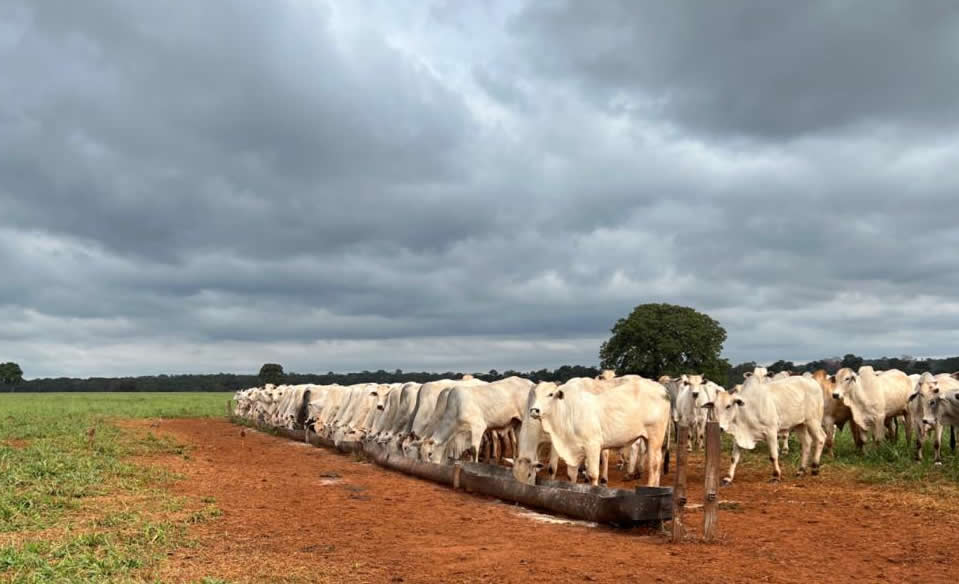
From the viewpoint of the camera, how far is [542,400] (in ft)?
44.6

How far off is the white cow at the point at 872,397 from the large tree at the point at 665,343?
23.2m

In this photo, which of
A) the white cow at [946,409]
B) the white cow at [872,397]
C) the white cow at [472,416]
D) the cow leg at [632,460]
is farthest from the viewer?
the white cow at [872,397]

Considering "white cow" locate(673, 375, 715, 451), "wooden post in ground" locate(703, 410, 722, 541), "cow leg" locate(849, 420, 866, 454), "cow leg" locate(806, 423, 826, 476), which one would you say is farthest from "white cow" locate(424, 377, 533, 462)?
"cow leg" locate(849, 420, 866, 454)

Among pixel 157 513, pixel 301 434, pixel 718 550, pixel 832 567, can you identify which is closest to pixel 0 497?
pixel 157 513

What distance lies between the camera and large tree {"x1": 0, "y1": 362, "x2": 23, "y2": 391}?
110575 mm

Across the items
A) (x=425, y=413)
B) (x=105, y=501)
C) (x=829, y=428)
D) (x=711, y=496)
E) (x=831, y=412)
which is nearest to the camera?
(x=711, y=496)

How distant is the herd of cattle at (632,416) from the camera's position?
13609 millimetres

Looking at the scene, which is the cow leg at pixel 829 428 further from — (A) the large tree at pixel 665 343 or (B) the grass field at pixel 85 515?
(A) the large tree at pixel 665 343

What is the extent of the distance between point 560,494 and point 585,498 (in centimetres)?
67

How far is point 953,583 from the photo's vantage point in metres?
7.55

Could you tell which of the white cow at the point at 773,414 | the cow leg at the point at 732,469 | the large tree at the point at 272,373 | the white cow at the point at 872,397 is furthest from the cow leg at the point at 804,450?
the large tree at the point at 272,373

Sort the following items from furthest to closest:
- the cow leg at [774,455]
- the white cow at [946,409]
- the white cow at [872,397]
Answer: the white cow at [872,397] → the white cow at [946,409] → the cow leg at [774,455]

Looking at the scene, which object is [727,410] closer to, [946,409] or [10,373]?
Answer: [946,409]

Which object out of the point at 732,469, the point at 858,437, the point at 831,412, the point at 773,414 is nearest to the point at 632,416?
the point at 732,469
